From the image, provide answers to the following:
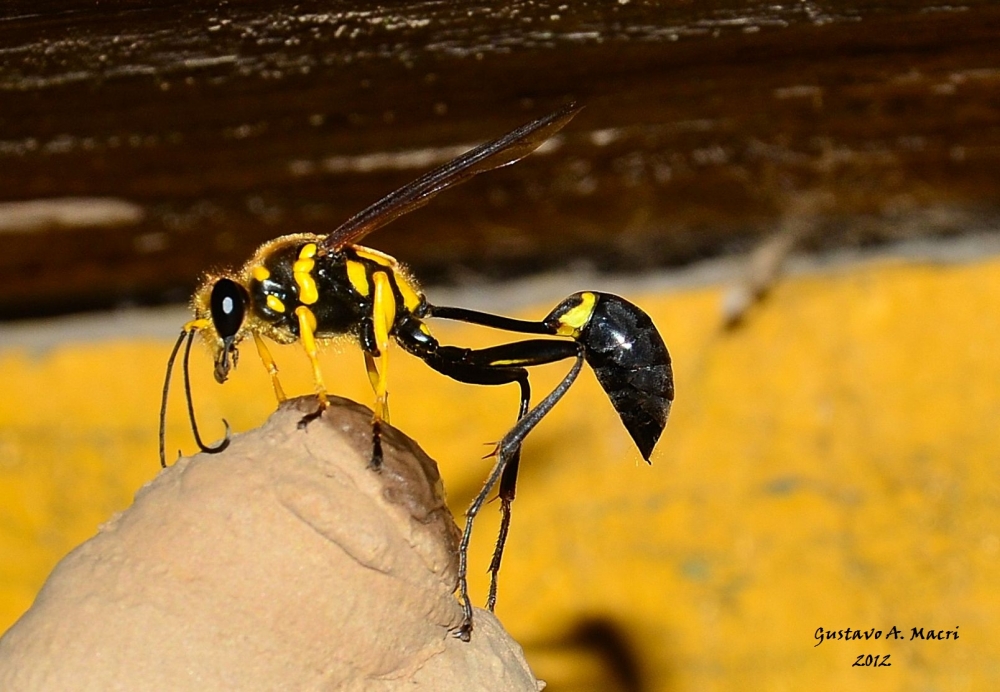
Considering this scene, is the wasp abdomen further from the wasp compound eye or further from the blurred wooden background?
the wasp compound eye

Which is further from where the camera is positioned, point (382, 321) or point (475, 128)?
point (475, 128)

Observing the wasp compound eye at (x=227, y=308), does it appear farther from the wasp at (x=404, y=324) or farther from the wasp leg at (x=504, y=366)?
the wasp leg at (x=504, y=366)

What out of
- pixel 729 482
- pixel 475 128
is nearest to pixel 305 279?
pixel 475 128

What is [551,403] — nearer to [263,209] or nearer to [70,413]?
[263,209]

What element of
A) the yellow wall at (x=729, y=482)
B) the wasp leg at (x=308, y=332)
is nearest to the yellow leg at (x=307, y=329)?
the wasp leg at (x=308, y=332)

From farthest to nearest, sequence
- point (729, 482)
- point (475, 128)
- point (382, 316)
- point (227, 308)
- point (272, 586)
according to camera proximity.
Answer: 1. point (729, 482)
2. point (475, 128)
3. point (382, 316)
4. point (227, 308)
5. point (272, 586)

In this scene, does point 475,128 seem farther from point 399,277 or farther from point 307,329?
point 307,329
